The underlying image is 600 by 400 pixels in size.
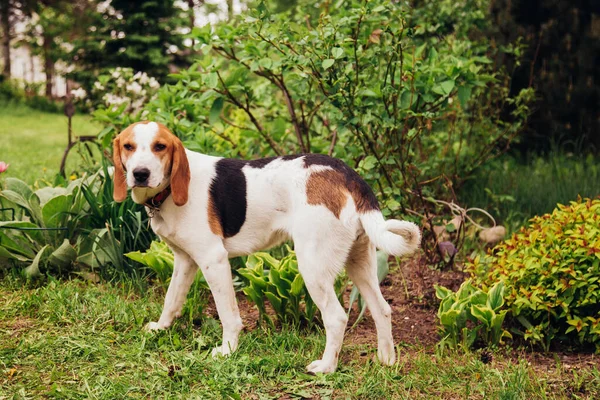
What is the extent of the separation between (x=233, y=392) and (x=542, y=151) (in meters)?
5.51

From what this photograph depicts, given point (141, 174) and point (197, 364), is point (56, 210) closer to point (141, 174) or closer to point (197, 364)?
point (141, 174)

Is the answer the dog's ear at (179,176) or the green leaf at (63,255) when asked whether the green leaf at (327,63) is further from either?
the green leaf at (63,255)

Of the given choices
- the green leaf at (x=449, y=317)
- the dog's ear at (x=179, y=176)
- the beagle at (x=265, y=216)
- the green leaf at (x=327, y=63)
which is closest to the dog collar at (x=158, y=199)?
the beagle at (x=265, y=216)

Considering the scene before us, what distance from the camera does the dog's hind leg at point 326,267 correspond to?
314cm

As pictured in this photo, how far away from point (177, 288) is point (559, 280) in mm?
2045

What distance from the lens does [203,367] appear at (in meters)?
3.25

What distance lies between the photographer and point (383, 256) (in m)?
4.05

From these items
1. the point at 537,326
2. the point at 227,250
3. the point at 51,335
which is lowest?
the point at 51,335

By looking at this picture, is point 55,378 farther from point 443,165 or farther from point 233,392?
point 443,165

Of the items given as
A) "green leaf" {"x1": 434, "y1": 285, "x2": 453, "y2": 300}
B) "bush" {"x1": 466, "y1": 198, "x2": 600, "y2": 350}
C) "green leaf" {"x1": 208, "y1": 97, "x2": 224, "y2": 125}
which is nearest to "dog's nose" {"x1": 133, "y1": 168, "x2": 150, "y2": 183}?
"green leaf" {"x1": 208, "y1": 97, "x2": 224, "y2": 125}

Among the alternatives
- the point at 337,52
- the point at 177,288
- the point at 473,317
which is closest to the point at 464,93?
the point at 337,52

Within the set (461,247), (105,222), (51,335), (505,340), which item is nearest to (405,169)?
(461,247)

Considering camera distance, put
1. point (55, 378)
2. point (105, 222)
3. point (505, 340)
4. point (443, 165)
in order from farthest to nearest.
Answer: point (443, 165) < point (105, 222) < point (505, 340) < point (55, 378)

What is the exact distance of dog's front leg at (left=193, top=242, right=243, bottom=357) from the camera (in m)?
3.29
